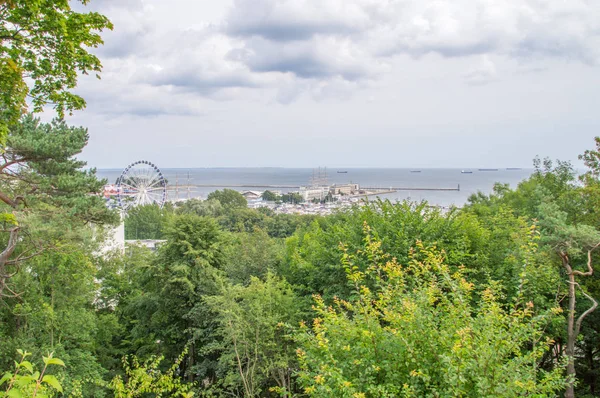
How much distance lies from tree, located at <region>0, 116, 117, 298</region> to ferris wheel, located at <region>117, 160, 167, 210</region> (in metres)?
39.1

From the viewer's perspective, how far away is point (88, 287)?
1202 cm

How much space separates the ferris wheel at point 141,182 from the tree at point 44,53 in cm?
4654

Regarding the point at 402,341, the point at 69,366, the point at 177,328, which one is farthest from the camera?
the point at 177,328

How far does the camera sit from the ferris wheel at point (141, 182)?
5019cm

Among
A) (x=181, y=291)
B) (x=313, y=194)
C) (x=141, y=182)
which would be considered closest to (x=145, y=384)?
(x=181, y=291)

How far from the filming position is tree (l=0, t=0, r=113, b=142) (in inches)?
199

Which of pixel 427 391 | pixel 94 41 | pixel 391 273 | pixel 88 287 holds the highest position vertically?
pixel 94 41

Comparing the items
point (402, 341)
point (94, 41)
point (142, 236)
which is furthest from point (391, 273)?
point (142, 236)

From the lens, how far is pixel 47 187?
38.2 ft

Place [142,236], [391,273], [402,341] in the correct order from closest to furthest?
1. [402,341]
2. [391,273]
3. [142,236]

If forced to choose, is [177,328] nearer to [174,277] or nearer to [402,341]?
[174,277]

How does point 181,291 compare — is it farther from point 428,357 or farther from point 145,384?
point 428,357

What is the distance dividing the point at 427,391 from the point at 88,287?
1092 cm

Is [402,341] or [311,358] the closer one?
[402,341]
